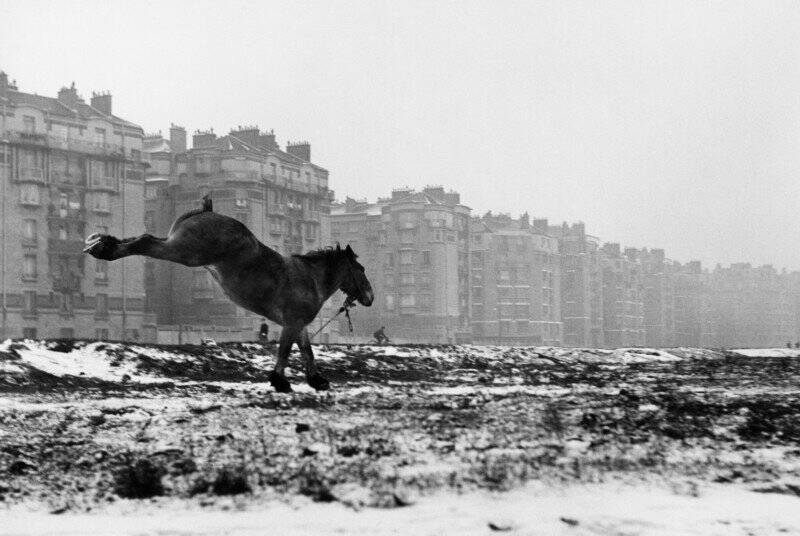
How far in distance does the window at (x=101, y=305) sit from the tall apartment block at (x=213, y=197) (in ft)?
36.9

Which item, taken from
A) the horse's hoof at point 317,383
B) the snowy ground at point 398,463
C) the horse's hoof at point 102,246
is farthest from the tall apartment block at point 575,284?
the horse's hoof at point 102,246

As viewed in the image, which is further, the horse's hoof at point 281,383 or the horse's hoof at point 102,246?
the horse's hoof at point 281,383

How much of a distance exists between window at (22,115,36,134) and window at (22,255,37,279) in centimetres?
1033

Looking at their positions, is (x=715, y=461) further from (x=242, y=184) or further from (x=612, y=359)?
(x=242, y=184)

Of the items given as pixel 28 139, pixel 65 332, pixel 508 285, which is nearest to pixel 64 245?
pixel 65 332

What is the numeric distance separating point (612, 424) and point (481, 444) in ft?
6.29

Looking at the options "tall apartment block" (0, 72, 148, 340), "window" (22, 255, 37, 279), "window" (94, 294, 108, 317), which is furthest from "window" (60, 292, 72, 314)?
"window" (22, 255, 37, 279)

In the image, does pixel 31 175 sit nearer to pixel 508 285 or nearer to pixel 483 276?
pixel 483 276

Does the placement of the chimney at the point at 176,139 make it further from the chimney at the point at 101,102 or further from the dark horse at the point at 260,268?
the dark horse at the point at 260,268

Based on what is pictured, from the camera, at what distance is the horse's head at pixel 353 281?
14.8m

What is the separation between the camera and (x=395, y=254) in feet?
418

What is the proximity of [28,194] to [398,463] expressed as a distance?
3173 inches

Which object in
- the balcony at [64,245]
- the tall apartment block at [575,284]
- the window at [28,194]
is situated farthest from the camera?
the tall apartment block at [575,284]

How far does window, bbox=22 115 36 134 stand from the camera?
80625mm
